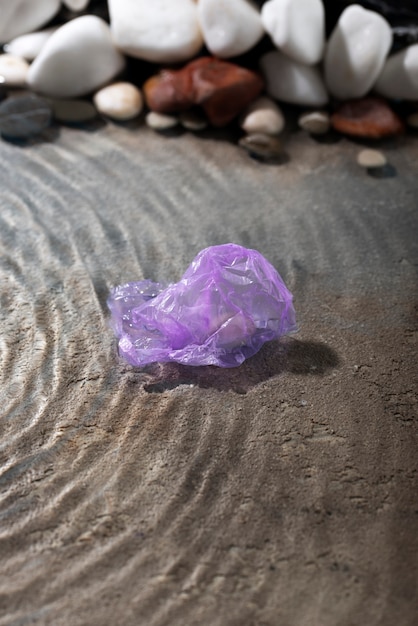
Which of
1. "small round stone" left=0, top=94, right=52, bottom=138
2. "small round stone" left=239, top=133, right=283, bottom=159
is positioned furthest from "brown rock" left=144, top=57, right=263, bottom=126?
"small round stone" left=0, top=94, right=52, bottom=138

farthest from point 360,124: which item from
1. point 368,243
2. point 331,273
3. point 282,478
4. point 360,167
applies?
point 282,478

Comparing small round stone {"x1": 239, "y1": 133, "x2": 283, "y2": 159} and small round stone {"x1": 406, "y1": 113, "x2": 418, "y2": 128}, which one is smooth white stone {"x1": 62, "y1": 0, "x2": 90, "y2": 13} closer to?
small round stone {"x1": 239, "y1": 133, "x2": 283, "y2": 159}

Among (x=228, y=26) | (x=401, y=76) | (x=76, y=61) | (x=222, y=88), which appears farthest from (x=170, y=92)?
(x=401, y=76)

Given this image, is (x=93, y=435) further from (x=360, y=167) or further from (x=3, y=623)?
(x=360, y=167)

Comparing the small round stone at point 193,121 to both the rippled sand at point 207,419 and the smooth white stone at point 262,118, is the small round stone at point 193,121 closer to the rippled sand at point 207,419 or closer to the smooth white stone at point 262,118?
the smooth white stone at point 262,118

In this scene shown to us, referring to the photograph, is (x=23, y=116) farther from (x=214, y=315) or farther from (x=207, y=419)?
(x=207, y=419)
